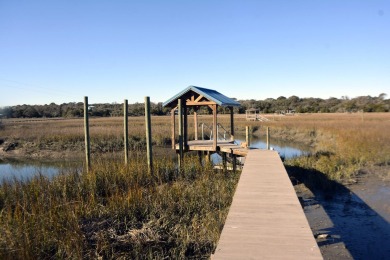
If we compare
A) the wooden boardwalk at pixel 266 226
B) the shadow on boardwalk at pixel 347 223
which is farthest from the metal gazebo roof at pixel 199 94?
the wooden boardwalk at pixel 266 226

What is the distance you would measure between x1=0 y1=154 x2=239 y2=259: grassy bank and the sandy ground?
2.25m

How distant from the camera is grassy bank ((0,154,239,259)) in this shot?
15.4 feet

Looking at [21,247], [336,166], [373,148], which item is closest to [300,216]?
[21,247]

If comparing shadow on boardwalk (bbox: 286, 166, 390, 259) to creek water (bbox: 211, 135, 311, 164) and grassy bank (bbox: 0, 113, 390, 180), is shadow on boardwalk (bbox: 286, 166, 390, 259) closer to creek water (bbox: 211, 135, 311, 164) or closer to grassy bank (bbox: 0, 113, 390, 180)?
grassy bank (bbox: 0, 113, 390, 180)

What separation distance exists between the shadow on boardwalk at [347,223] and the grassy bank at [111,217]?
7.74 feet

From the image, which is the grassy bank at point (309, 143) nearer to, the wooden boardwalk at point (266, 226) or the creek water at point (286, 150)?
the creek water at point (286, 150)

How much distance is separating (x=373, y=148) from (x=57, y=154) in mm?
18127

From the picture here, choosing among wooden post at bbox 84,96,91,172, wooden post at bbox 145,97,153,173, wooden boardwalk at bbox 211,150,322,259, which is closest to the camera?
wooden boardwalk at bbox 211,150,322,259

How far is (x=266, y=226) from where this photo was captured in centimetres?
426

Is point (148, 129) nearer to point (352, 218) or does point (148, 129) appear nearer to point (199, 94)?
point (199, 94)

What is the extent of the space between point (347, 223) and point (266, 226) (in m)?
4.47

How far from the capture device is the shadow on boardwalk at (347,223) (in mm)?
6297

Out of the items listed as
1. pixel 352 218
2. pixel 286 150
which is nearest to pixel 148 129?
pixel 352 218

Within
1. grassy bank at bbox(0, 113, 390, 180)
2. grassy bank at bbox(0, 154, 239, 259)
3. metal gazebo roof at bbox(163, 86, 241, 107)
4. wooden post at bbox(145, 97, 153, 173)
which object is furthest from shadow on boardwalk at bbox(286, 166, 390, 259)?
wooden post at bbox(145, 97, 153, 173)
